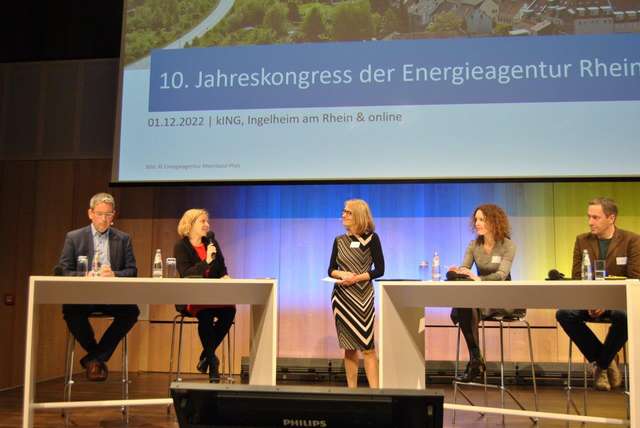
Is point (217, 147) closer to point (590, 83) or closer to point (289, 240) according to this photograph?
point (289, 240)

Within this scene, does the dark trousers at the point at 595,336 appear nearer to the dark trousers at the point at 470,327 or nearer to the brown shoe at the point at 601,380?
the brown shoe at the point at 601,380

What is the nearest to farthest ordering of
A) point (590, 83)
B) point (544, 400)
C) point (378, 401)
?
point (378, 401) → point (544, 400) → point (590, 83)

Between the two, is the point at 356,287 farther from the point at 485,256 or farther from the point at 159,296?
the point at 159,296

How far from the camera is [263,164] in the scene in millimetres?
5074

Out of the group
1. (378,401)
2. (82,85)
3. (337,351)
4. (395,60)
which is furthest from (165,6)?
(378,401)

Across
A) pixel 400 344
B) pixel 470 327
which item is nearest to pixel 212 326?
pixel 400 344

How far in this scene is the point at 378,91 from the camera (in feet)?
16.2

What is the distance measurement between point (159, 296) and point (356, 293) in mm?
1361

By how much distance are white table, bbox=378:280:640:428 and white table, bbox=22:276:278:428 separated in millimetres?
545

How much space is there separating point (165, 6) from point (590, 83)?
349 cm

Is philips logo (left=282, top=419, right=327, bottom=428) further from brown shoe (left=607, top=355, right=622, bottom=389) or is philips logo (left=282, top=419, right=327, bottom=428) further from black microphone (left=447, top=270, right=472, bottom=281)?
brown shoe (left=607, top=355, right=622, bottom=389)

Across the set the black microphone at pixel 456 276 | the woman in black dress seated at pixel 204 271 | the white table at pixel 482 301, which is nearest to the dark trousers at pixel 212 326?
the woman in black dress seated at pixel 204 271

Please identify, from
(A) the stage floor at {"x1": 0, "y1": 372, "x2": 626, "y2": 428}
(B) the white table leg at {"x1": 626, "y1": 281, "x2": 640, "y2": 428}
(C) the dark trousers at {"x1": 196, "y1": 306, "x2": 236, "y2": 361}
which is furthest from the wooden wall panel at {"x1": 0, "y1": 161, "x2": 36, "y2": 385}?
(B) the white table leg at {"x1": 626, "y1": 281, "x2": 640, "y2": 428}

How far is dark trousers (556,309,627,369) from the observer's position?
136 inches
